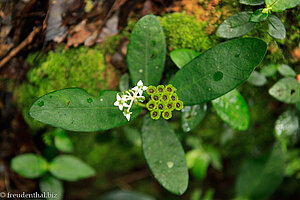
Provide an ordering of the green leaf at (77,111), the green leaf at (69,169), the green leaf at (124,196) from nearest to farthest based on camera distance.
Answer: the green leaf at (77,111)
the green leaf at (69,169)
the green leaf at (124,196)

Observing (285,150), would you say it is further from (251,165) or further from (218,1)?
(218,1)

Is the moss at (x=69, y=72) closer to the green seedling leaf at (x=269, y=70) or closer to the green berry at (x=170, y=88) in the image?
the green berry at (x=170, y=88)

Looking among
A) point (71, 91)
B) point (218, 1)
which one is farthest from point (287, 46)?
point (71, 91)

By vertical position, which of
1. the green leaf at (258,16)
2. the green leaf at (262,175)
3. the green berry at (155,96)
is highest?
the green leaf at (258,16)

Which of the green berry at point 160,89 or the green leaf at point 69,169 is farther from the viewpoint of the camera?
the green leaf at point 69,169

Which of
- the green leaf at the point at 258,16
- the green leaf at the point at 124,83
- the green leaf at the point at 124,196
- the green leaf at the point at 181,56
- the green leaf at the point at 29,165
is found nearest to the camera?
the green leaf at the point at 258,16

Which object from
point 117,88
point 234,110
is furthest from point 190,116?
point 117,88

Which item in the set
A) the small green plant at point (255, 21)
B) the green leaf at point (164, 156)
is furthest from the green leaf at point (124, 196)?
the small green plant at point (255, 21)
